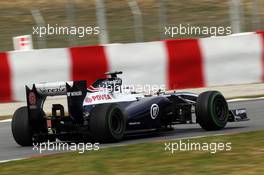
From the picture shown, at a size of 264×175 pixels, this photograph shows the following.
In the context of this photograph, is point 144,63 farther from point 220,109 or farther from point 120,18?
point 120,18

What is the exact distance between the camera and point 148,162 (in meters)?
7.59

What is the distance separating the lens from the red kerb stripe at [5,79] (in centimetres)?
1358

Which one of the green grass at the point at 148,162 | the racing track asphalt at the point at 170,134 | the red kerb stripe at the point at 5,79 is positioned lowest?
the green grass at the point at 148,162

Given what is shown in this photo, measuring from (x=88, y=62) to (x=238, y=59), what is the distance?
2823 millimetres

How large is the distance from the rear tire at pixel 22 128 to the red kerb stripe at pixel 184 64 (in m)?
Result: 5.00

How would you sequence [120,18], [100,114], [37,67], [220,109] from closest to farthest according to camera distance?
[100,114]
[220,109]
[37,67]
[120,18]

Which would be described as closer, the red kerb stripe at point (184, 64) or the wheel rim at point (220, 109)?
the wheel rim at point (220, 109)

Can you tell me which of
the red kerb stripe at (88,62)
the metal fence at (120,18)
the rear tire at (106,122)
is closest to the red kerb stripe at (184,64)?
the red kerb stripe at (88,62)

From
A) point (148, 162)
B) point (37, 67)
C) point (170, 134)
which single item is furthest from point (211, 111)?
point (37, 67)

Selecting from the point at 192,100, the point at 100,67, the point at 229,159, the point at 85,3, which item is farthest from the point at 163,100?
the point at 85,3

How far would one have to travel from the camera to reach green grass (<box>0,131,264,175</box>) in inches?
279

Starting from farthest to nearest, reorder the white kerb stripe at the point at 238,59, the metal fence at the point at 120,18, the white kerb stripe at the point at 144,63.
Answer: the metal fence at the point at 120,18, the white kerb stripe at the point at 238,59, the white kerb stripe at the point at 144,63

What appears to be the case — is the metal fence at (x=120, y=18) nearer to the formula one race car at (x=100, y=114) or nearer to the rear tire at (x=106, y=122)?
the formula one race car at (x=100, y=114)

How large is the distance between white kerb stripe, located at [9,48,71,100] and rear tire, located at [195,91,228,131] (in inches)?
168
